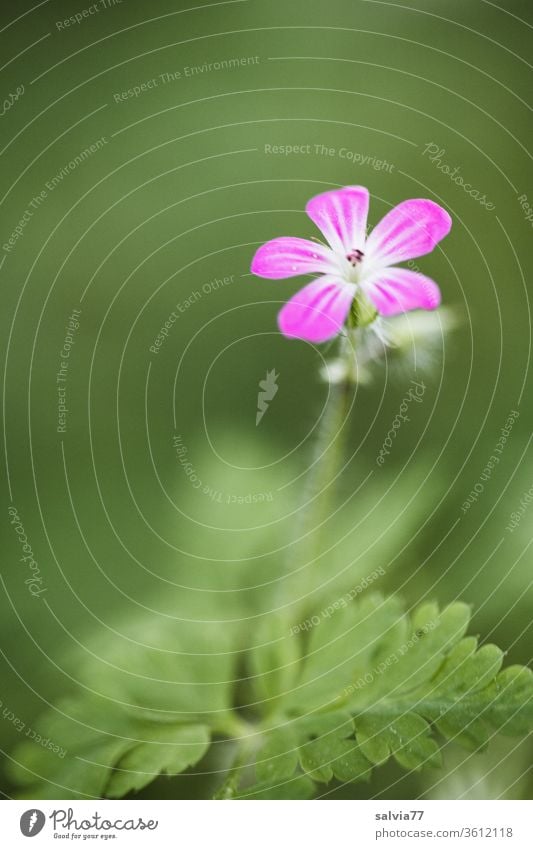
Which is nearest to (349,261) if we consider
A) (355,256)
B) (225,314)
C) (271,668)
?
(355,256)

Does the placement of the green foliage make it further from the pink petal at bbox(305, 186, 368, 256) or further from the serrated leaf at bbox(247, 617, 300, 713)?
the pink petal at bbox(305, 186, 368, 256)

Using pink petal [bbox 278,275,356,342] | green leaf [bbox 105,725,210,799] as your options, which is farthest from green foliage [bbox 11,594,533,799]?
pink petal [bbox 278,275,356,342]

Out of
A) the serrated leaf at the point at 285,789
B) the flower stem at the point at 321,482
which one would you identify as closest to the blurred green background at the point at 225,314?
the flower stem at the point at 321,482

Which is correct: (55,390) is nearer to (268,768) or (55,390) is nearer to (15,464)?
(15,464)

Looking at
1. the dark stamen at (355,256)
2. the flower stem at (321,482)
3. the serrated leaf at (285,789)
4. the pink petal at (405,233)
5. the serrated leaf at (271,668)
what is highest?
the pink petal at (405,233)

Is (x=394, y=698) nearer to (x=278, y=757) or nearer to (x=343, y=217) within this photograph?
(x=278, y=757)

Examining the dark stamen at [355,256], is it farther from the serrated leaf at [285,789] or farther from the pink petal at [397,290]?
the serrated leaf at [285,789]

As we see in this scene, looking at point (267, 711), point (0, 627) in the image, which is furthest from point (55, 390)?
point (267, 711)
